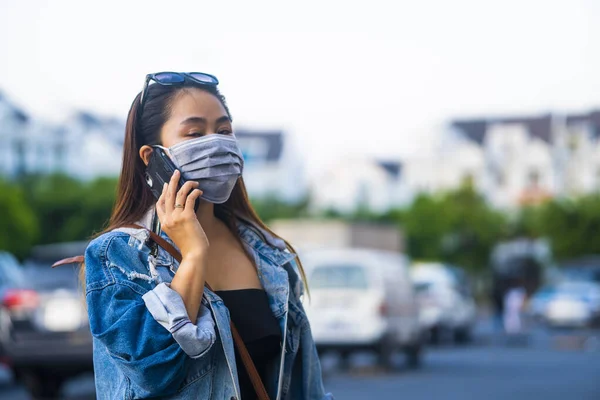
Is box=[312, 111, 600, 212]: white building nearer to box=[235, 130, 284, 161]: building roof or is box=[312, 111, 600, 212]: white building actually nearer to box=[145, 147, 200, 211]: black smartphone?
box=[235, 130, 284, 161]: building roof

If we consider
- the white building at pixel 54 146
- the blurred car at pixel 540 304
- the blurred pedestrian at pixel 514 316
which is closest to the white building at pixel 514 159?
the white building at pixel 54 146

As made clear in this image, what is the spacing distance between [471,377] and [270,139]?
69.7m

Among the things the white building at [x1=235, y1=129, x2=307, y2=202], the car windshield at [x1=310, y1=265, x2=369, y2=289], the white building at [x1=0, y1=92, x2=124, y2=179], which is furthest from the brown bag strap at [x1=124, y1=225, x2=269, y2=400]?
the white building at [x1=235, y1=129, x2=307, y2=202]

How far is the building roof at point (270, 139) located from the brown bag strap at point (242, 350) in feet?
272

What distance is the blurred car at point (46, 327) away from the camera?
12195 mm

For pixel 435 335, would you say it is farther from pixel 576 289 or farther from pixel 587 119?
pixel 587 119

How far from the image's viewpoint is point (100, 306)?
2.79 metres

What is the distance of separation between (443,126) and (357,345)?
60024mm

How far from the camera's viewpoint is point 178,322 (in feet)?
8.92

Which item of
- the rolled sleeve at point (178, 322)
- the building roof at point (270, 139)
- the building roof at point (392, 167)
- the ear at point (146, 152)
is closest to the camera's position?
the rolled sleeve at point (178, 322)

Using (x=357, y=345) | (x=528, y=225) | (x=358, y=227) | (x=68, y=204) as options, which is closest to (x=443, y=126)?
(x=528, y=225)

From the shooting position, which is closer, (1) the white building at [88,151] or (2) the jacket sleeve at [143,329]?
(2) the jacket sleeve at [143,329]

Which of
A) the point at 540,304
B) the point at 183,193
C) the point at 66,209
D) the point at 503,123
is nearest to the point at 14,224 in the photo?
the point at 66,209

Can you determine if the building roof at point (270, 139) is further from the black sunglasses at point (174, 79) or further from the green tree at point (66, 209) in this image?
the black sunglasses at point (174, 79)
